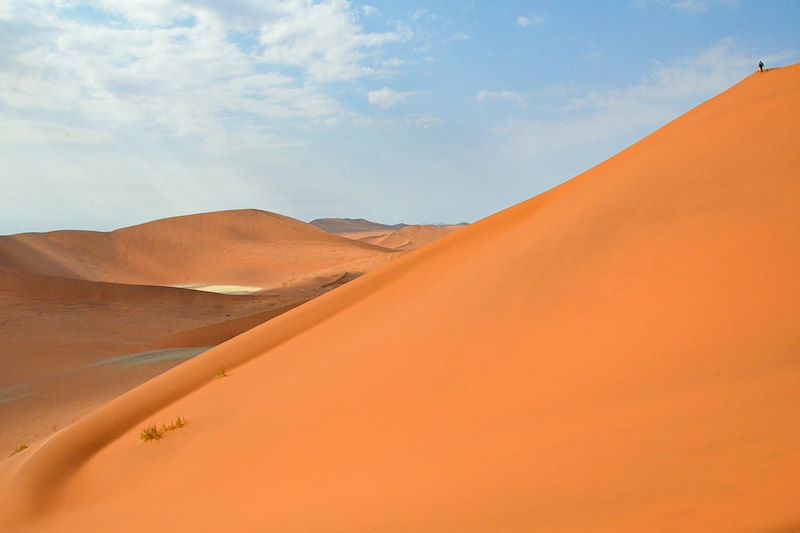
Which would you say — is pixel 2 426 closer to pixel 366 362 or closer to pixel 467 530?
pixel 366 362

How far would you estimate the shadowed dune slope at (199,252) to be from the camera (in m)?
45.3

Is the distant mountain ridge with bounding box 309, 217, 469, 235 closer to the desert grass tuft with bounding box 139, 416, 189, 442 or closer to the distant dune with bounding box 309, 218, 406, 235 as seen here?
the distant dune with bounding box 309, 218, 406, 235

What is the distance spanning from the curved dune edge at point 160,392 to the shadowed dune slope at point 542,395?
1.6 inches

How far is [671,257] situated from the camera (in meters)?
5.35

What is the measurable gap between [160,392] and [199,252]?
1869 inches

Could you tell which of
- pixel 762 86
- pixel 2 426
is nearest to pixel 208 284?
pixel 2 426

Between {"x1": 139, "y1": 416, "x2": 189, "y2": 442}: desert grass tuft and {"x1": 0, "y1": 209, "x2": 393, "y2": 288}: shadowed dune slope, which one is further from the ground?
{"x1": 0, "y1": 209, "x2": 393, "y2": 288}: shadowed dune slope

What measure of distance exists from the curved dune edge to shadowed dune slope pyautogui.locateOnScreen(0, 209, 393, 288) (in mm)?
29313

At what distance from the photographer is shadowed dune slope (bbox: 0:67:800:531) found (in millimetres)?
2832

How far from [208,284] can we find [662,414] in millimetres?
45109

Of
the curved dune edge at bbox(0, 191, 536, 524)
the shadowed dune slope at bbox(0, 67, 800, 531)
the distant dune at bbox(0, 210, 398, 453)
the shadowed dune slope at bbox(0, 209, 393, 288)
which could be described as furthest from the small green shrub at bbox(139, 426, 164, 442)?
the shadowed dune slope at bbox(0, 209, 393, 288)

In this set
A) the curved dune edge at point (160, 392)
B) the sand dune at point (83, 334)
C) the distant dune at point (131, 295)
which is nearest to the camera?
the curved dune edge at point (160, 392)

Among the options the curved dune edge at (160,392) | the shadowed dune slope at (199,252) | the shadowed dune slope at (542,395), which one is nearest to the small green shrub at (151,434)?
the shadowed dune slope at (542,395)

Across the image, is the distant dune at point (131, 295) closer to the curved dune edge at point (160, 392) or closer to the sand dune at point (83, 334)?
the sand dune at point (83, 334)
